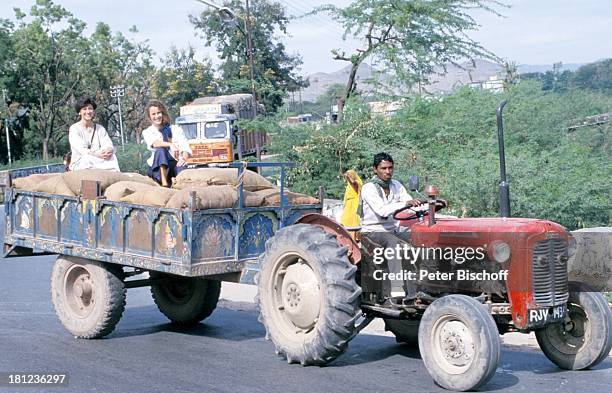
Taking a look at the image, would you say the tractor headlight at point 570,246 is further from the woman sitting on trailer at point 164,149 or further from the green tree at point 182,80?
the green tree at point 182,80

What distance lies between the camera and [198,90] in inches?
2490

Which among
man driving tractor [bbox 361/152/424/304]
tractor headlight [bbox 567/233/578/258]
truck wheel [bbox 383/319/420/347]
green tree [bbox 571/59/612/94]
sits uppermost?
green tree [bbox 571/59/612/94]

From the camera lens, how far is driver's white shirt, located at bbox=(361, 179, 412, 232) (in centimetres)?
816

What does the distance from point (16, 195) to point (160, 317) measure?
93.6 inches

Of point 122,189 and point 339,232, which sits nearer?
point 339,232

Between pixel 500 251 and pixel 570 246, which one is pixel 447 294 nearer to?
pixel 500 251

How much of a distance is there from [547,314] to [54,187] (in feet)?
18.8

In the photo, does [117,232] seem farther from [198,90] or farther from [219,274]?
[198,90]

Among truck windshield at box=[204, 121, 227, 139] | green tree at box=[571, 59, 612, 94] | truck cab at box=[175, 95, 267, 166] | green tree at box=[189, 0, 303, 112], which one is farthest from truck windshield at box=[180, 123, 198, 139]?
green tree at box=[571, 59, 612, 94]

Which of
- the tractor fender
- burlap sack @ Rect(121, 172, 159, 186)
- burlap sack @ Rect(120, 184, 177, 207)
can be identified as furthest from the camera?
burlap sack @ Rect(121, 172, 159, 186)

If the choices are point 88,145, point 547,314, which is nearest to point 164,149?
point 88,145

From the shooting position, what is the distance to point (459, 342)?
712cm

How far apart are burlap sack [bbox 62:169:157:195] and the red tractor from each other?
2168 millimetres

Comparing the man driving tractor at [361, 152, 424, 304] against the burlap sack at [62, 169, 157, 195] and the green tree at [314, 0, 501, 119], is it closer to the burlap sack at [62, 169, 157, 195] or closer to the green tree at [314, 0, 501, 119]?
the burlap sack at [62, 169, 157, 195]
